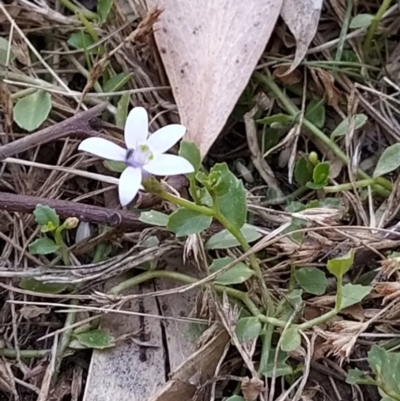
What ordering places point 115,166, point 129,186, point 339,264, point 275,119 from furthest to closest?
point 275,119 < point 115,166 < point 339,264 < point 129,186

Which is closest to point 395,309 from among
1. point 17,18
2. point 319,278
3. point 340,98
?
point 319,278

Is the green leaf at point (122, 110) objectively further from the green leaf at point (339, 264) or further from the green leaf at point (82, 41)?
the green leaf at point (339, 264)

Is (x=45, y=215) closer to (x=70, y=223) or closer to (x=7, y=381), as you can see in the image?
(x=70, y=223)

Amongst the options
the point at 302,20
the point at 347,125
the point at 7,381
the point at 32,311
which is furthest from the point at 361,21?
the point at 7,381

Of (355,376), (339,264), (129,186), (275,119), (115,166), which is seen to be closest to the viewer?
(129,186)

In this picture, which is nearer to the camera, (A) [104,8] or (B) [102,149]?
(B) [102,149]

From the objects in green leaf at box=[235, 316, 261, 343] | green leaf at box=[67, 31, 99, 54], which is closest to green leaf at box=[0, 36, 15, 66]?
green leaf at box=[67, 31, 99, 54]

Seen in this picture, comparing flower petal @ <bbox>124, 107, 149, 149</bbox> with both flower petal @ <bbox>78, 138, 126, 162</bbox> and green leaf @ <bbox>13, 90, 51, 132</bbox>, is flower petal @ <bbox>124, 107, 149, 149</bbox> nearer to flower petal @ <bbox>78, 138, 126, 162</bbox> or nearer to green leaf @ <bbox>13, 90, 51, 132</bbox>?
flower petal @ <bbox>78, 138, 126, 162</bbox>

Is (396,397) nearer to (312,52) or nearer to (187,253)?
(187,253)
